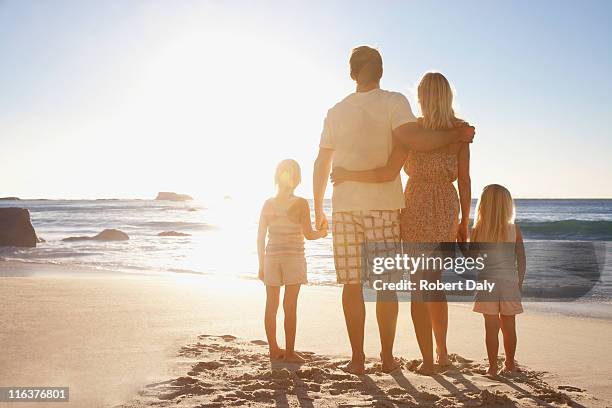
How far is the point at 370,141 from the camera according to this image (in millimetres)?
3893

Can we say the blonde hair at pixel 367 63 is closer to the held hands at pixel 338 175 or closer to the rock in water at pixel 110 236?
the held hands at pixel 338 175

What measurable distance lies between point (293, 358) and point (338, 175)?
4.55ft

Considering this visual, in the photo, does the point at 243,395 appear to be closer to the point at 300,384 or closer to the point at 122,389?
the point at 300,384

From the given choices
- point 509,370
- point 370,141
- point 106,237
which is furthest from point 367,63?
point 106,237

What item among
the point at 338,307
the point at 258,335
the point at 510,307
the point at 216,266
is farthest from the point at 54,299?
the point at 216,266

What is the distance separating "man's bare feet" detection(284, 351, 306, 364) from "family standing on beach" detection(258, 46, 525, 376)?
1.52 feet

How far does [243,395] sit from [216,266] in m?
9.41

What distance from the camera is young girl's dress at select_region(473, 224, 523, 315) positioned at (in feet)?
13.1

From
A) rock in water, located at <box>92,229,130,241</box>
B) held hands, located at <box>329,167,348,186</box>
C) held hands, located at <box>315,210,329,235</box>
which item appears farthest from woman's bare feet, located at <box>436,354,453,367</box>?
rock in water, located at <box>92,229,130,241</box>

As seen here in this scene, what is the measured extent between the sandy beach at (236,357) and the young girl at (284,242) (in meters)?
0.45

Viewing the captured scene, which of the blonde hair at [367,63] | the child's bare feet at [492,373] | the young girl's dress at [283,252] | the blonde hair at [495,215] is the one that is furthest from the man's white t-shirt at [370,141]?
the child's bare feet at [492,373]

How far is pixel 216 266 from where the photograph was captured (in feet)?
41.3

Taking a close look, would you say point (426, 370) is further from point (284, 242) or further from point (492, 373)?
point (284, 242)

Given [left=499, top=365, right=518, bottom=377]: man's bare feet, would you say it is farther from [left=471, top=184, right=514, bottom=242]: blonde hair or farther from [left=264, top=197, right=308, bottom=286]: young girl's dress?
[left=264, top=197, right=308, bottom=286]: young girl's dress
